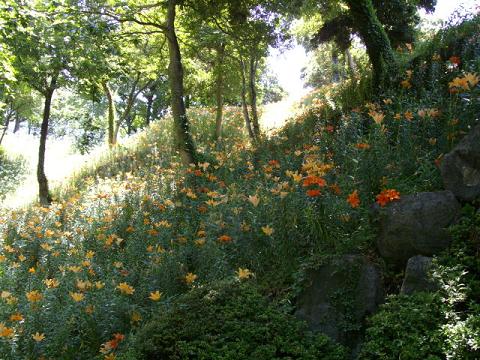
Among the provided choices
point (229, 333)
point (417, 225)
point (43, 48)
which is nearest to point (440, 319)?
point (417, 225)

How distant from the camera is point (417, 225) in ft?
10.5

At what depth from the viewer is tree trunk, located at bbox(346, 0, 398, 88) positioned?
8.15 m

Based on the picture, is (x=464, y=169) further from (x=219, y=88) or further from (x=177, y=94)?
(x=219, y=88)

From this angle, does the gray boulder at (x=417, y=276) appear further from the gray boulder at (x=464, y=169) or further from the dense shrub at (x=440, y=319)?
the gray boulder at (x=464, y=169)

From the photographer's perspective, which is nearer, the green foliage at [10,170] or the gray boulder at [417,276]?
the gray boulder at [417,276]

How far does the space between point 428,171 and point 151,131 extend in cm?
1437

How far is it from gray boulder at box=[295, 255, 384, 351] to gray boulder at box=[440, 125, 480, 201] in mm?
891

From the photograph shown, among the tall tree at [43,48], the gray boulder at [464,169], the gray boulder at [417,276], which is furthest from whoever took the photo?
the tall tree at [43,48]

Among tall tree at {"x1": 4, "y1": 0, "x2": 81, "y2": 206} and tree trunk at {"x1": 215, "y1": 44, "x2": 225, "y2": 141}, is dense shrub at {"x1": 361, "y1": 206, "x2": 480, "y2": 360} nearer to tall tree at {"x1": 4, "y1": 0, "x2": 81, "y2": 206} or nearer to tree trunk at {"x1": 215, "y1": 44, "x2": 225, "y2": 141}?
tall tree at {"x1": 4, "y1": 0, "x2": 81, "y2": 206}

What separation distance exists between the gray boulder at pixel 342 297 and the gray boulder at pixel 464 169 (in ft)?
2.92

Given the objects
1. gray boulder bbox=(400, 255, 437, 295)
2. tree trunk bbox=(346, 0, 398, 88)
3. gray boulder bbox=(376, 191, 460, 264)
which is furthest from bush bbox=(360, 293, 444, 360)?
tree trunk bbox=(346, 0, 398, 88)

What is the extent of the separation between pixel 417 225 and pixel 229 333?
1.55 meters

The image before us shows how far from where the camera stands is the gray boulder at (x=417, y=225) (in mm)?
3160

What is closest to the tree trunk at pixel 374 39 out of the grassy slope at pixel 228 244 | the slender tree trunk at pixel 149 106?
the grassy slope at pixel 228 244
